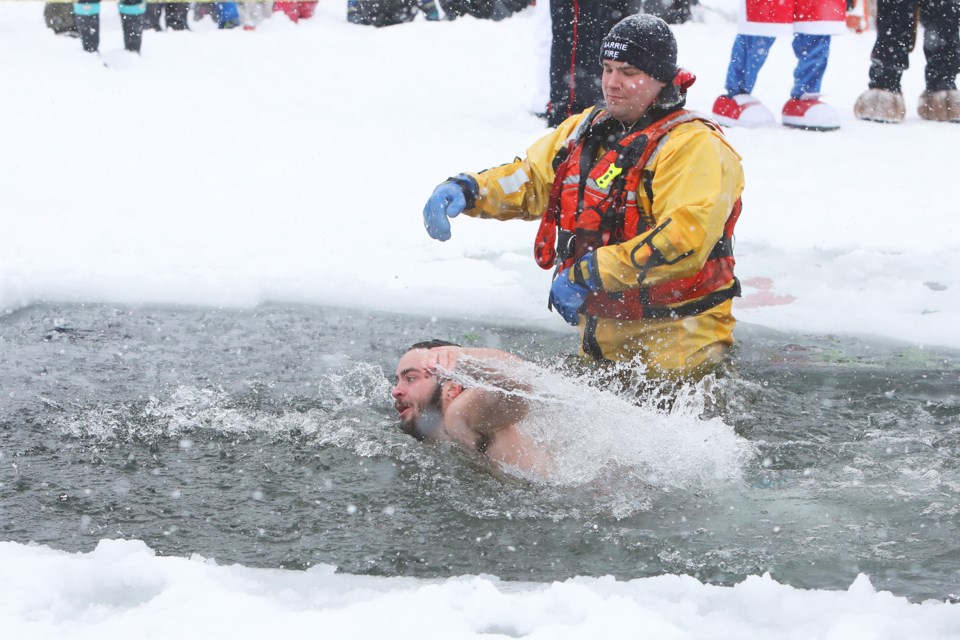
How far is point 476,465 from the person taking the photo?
3.82 m

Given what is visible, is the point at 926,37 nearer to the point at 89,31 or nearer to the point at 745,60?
the point at 745,60

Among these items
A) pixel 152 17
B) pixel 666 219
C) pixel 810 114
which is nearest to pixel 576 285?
pixel 666 219

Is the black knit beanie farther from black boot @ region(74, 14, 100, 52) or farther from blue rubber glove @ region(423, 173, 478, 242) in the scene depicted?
black boot @ region(74, 14, 100, 52)

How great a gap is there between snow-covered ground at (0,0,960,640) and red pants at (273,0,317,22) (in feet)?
8.65

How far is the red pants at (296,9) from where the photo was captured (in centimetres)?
1354

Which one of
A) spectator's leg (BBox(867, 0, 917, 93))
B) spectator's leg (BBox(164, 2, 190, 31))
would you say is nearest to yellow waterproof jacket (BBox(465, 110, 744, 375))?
spectator's leg (BBox(867, 0, 917, 93))

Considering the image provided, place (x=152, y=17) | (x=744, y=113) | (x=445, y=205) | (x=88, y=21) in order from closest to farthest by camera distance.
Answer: (x=445, y=205), (x=744, y=113), (x=88, y=21), (x=152, y=17)

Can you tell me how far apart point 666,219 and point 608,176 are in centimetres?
34

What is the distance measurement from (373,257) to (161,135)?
103 inches

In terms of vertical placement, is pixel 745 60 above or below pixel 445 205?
above

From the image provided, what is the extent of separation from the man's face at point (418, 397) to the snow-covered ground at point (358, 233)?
107 centimetres

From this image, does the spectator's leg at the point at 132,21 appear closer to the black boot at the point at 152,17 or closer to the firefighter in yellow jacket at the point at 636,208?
the black boot at the point at 152,17

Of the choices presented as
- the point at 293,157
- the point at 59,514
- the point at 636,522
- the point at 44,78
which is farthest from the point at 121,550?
the point at 44,78

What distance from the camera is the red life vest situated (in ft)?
12.8
